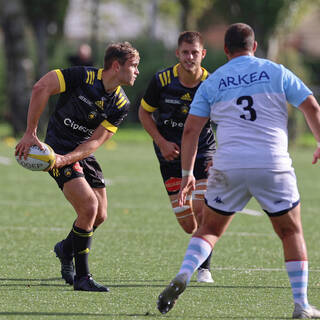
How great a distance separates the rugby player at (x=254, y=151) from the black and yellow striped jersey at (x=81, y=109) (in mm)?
1578

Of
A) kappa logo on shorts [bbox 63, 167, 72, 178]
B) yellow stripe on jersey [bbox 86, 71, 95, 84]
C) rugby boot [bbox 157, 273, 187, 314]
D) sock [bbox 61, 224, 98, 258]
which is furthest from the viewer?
sock [bbox 61, 224, 98, 258]

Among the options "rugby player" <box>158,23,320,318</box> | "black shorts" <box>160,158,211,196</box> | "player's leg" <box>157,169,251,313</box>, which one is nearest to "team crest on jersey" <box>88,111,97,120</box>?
"black shorts" <box>160,158,211,196</box>

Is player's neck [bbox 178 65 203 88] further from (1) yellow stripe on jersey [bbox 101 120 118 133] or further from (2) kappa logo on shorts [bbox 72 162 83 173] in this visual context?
(2) kappa logo on shorts [bbox 72 162 83 173]

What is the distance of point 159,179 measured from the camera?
724 inches

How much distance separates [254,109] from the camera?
659cm

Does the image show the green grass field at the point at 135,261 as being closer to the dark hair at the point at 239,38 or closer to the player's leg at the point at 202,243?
the player's leg at the point at 202,243

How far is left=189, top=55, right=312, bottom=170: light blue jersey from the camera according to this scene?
658 cm

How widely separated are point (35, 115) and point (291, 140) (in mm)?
22015

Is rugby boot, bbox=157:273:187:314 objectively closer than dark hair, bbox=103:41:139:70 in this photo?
Yes

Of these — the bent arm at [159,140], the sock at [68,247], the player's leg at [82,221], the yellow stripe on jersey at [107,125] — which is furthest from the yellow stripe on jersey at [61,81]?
the sock at [68,247]

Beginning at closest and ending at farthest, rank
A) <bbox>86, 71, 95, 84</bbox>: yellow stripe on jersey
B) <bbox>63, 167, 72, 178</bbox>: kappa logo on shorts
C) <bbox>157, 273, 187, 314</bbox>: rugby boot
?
1. <bbox>157, 273, 187, 314</bbox>: rugby boot
2. <bbox>63, 167, 72, 178</bbox>: kappa logo on shorts
3. <bbox>86, 71, 95, 84</bbox>: yellow stripe on jersey

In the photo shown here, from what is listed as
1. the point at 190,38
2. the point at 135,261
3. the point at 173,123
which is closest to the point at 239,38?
the point at 190,38

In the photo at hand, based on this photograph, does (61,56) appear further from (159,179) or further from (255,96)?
(255,96)

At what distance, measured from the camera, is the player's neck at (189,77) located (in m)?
8.74
